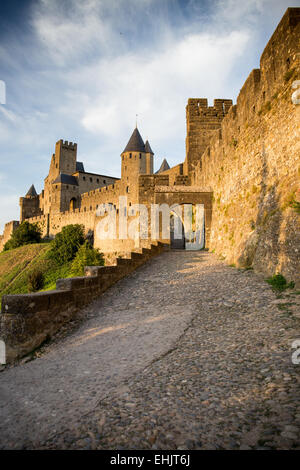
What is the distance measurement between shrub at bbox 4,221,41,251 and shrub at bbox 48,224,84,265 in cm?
1621

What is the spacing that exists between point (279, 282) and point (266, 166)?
346cm

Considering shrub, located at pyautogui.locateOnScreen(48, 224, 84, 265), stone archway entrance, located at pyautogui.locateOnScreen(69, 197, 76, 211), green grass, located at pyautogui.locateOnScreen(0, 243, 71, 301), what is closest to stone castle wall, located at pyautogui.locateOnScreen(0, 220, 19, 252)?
stone archway entrance, located at pyautogui.locateOnScreen(69, 197, 76, 211)

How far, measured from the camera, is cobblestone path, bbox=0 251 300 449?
7.05ft

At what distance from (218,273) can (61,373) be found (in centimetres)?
505

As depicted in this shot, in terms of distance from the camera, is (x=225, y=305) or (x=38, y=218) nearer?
(x=225, y=305)

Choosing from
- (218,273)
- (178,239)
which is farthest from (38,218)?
(218,273)

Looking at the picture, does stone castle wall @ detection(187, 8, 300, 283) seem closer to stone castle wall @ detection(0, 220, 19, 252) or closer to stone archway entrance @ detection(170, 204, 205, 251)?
stone archway entrance @ detection(170, 204, 205, 251)

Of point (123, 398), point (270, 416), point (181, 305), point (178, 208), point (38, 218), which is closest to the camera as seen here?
point (270, 416)

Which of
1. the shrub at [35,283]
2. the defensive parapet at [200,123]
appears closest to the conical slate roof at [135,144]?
the shrub at [35,283]

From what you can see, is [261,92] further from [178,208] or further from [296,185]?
[178,208]

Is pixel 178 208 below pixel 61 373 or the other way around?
the other way around

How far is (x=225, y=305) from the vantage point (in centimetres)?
538
